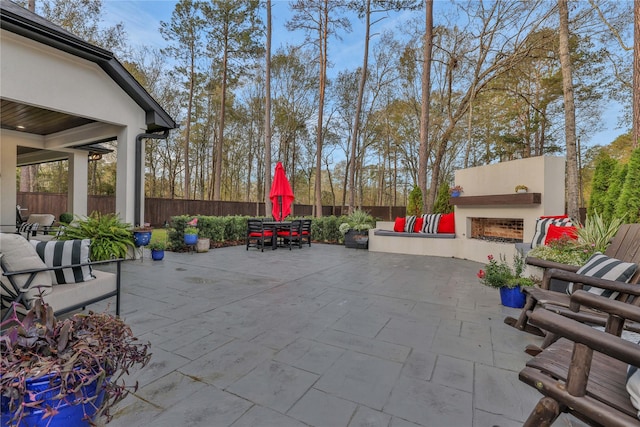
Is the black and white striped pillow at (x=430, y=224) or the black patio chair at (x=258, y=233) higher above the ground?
Result: the black and white striped pillow at (x=430, y=224)

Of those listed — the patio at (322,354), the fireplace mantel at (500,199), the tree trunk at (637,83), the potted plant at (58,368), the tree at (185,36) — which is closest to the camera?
the potted plant at (58,368)

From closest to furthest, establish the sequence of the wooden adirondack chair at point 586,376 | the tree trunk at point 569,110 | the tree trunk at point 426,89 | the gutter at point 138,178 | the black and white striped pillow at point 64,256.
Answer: the wooden adirondack chair at point 586,376, the black and white striped pillow at point 64,256, the gutter at point 138,178, the tree trunk at point 569,110, the tree trunk at point 426,89

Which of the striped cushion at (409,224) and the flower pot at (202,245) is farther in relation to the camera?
the striped cushion at (409,224)

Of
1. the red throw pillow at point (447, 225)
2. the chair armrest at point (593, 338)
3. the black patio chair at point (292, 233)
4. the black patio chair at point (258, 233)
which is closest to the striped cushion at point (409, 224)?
the red throw pillow at point (447, 225)

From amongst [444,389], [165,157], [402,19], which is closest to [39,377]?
[444,389]

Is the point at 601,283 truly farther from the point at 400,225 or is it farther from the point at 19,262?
the point at 400,225

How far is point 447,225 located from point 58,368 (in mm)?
7372

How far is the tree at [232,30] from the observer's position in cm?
1119

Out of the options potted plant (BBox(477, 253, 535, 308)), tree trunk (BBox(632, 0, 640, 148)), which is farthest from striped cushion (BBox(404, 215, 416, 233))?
potted plant (BBox(477, 253, 535, 308))

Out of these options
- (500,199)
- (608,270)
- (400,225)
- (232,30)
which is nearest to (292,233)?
(400,225)

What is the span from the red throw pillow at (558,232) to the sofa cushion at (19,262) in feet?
17.2

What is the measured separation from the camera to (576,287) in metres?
2.25

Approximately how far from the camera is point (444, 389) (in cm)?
167

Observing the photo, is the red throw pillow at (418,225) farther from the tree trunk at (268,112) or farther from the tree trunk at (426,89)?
the tree trunk at (268,112)
